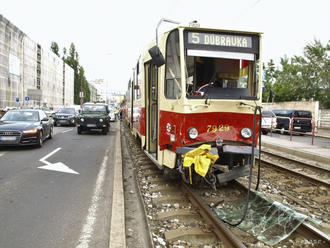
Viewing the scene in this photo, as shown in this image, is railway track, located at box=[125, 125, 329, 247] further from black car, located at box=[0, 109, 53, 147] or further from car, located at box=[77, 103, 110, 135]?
car, located at box=[77, 103, 110, 135]

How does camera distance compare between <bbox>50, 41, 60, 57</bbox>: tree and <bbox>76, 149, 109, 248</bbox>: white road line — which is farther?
<bbox>50, 41, 60, 57</bbox>: tree

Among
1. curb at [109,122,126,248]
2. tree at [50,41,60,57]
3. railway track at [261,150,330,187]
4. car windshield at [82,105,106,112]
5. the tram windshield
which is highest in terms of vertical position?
tree at [50,41,60,57]

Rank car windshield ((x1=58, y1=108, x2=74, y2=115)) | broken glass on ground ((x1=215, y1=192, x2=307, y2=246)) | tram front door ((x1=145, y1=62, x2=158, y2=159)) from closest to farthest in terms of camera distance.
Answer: broken glass on ground ((x1=215, y1=192, x2=307, y2=246))
tram front door ((x1=145, y1=62, x2=158, y2=159))
car windshield ((x1=58, y1=108, x2=74, y2=115))

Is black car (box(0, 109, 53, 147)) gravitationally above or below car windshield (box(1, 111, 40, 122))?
below

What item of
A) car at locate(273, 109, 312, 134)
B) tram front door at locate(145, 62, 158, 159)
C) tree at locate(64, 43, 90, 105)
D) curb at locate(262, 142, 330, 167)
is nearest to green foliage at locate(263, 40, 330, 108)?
car at locate(273, 109, 312, 134)

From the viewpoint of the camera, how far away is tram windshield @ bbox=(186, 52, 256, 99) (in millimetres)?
5512

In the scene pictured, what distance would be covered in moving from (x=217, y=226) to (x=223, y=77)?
114 inches

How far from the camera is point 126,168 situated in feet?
27.8

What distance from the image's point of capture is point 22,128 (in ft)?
34.1

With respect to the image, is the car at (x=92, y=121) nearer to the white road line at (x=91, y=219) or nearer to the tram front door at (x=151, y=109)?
the tram front door at (x=151, y=109)

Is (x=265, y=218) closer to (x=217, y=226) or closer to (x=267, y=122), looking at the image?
(x=217, y=226)

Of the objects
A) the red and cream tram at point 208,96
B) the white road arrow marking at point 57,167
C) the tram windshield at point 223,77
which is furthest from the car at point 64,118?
the tram windshield at point 223,77

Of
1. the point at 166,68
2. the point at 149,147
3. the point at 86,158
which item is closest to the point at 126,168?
the point at 149,147

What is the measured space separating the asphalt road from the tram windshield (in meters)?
2.84
